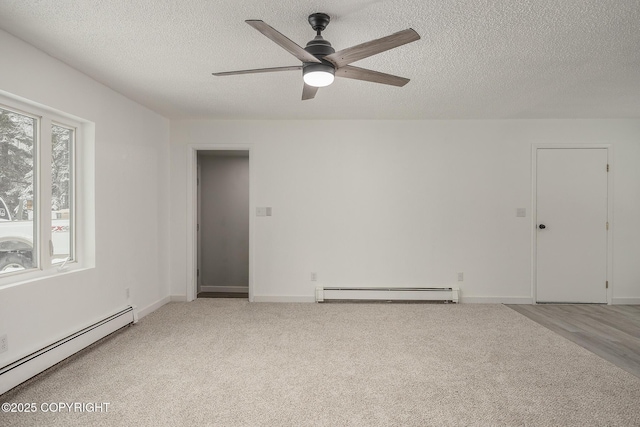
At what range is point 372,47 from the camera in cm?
193

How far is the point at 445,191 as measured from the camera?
481 centimetres

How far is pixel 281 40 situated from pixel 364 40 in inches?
34.4

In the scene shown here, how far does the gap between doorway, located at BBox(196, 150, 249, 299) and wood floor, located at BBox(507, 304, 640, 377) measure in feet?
13.0

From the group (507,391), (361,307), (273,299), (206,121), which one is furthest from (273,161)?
(507,391)

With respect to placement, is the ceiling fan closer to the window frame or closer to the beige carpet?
the window frame

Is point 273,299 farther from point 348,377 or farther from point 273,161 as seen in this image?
point 348,377

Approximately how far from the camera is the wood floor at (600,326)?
3023 millimetres

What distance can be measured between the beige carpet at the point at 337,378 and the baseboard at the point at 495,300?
840 millimetres

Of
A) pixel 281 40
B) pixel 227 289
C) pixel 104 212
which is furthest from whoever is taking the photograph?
pixel 227 289

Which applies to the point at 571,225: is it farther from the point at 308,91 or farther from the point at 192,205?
the point at 192,205

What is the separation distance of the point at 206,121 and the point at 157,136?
2.18 ft

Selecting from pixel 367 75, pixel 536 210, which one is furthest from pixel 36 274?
pixel 536 210

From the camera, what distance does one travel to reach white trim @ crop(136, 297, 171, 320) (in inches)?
161

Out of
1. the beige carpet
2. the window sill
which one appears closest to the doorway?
the beige carpet
